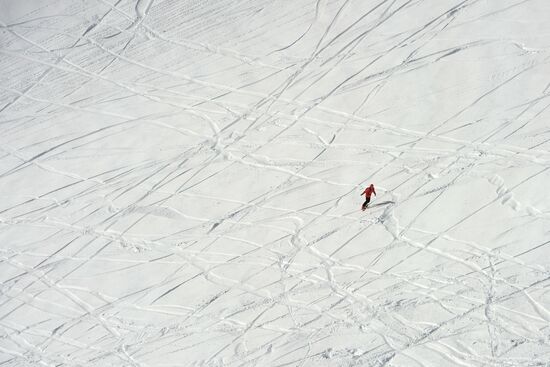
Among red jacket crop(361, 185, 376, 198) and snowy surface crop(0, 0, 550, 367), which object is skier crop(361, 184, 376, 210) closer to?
red jacket crop(361, 185, 376, 198)

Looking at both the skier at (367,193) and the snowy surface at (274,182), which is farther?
the skier at (367,193)

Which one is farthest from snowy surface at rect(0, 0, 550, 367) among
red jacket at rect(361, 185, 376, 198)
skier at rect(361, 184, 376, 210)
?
red jacket at rect(361, 185, 376, 198)

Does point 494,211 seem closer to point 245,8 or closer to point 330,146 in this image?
point 330,146

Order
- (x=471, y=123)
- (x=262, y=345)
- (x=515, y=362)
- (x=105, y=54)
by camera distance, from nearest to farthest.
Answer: (x=515, y=362)
(x=262, y=345)
(x=471, y=123)
(x=105, y=54)

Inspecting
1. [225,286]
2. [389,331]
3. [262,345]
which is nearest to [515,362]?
[389,331]

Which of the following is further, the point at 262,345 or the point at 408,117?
the point at 408,117

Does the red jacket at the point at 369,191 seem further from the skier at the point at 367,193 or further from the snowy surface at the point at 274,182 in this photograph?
the snowy surface at the point at 274,182

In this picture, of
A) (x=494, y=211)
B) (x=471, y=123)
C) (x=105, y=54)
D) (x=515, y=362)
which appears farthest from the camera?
(x=105, y=54)

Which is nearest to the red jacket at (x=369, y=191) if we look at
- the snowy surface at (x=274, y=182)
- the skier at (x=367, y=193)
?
the skier at (x=367, y=193)
